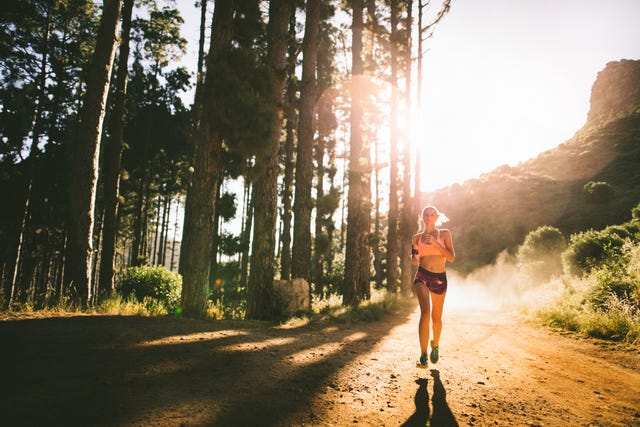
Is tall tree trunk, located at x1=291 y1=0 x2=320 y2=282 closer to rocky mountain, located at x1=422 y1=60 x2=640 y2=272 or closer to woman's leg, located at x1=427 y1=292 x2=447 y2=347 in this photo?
woman's leg, located at x1=427 y1=292 x2=447 y2=347

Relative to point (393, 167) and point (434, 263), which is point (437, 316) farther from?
point (393, 167)

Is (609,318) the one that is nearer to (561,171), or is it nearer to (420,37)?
(420,37)

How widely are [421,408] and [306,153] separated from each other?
938 cm

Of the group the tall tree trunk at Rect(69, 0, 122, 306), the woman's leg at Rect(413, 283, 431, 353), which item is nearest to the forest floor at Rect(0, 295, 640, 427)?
the woman's leg at Rect(413, 283, 431, 353)

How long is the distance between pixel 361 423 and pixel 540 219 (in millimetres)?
40297

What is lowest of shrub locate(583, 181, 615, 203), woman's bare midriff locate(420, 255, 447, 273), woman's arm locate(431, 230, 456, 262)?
woman's bare midriff locate(420, 255, 447, 273)

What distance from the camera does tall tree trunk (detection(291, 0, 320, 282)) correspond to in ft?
34.7

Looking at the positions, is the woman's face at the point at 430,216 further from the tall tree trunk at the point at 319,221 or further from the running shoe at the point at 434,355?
the tall tree trunk at the point at 319,221

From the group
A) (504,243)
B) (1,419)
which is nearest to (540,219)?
(504,243)

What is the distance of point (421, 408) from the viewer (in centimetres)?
294

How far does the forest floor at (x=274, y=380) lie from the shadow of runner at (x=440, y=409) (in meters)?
0.02

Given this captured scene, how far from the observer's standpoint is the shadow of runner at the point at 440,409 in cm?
263

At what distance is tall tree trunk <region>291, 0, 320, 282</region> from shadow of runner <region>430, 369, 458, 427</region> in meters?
7.15

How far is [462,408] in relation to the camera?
297 cm
